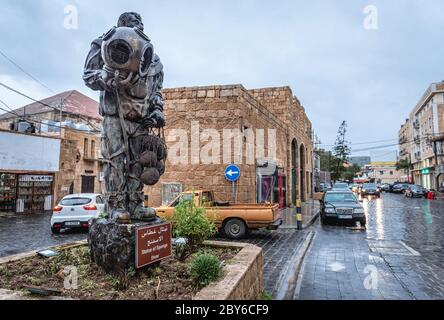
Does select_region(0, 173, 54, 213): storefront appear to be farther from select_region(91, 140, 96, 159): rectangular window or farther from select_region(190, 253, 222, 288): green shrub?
select_region(190, 253, 222, 288): green shrub

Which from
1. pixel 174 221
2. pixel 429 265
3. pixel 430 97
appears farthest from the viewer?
pixel 430 97

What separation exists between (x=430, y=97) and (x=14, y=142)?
164 ft

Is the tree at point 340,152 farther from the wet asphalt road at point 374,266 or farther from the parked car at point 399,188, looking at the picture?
the wet asphalt road at point 374,266

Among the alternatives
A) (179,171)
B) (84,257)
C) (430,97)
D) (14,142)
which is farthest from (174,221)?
(430,97)

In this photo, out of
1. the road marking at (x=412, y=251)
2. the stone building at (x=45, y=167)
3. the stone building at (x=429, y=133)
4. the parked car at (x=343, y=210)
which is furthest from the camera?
the stone building at (x=429, y=133)

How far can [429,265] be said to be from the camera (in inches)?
245


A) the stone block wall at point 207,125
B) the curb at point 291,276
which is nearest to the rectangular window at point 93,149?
the stone block wall at point 207,125

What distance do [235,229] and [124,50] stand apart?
6.96 metres

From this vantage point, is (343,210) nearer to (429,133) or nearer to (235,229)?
(235,229)

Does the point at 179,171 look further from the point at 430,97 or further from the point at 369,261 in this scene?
the point at 430,97

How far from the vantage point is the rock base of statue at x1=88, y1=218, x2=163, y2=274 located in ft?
11.6

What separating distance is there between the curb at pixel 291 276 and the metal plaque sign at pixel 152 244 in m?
1.78

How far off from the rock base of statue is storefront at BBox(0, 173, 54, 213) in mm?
17499

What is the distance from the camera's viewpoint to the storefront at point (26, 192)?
57.4 ft
